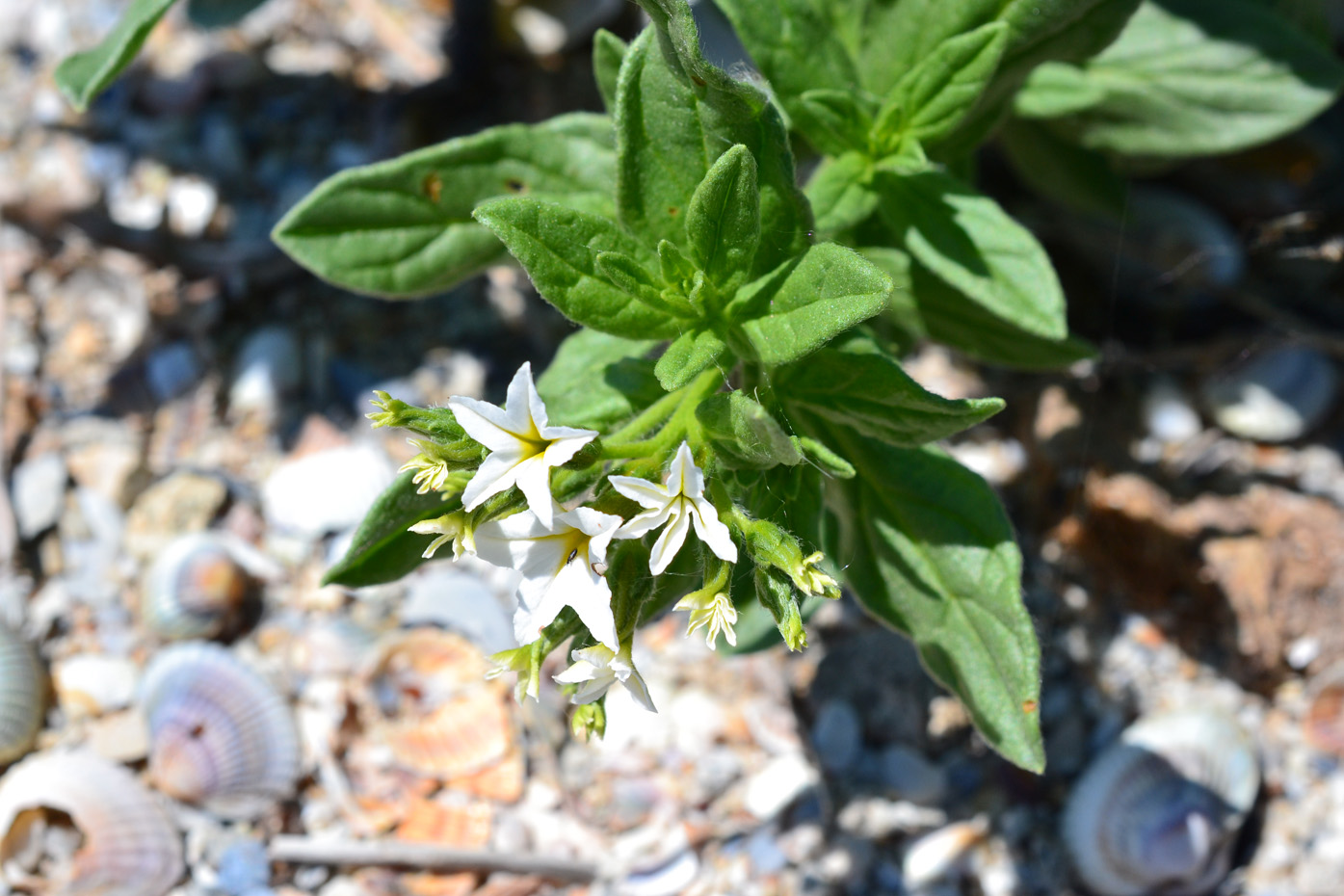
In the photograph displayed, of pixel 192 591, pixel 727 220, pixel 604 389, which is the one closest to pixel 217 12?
pixel 192 591

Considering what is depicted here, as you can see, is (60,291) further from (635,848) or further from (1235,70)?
(1235,70)

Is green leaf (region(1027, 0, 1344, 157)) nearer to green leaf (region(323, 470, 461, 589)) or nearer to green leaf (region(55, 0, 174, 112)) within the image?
green leaf (region(323, 470, 461, 589))

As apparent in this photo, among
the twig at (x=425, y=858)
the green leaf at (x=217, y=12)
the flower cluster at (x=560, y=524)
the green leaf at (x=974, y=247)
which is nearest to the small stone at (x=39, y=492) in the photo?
the twig at (x=425, y=858)

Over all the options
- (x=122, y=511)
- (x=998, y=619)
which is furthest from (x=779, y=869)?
(x=122, y=511)

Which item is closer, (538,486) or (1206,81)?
(538,486)

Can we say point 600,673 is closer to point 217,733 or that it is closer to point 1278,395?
point 217,733
